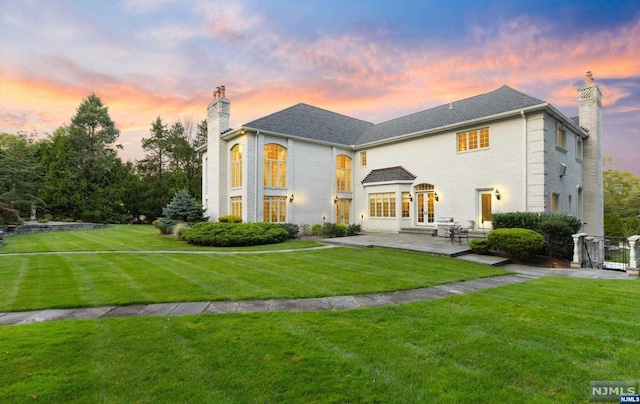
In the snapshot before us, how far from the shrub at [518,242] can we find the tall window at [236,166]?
1435 centimetres

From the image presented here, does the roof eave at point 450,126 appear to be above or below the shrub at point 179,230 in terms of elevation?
above

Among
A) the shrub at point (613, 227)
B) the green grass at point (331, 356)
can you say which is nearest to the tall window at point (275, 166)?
the green grass at point (331, 356)

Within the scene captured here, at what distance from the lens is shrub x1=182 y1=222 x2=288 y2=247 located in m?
14.1

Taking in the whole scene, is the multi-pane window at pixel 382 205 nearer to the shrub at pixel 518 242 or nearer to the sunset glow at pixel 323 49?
the sunset glow at pixel 323 49

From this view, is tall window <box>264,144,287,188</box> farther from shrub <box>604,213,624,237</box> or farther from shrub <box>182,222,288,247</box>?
shrub <box>604,213,624,237</box>

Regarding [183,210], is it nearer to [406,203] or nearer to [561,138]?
[406,203]

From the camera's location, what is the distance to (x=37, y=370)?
2930 mm

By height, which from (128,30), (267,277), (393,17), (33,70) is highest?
(393,17)

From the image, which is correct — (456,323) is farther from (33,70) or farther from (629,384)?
(33,70)

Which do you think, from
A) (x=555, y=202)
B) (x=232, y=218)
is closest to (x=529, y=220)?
(x=555, y=202)

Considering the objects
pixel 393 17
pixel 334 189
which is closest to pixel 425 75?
pixel 393 17

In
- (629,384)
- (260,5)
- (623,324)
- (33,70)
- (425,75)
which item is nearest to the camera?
(629,384)

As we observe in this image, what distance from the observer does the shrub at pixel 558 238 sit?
431 inches

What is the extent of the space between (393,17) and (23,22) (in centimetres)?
1586
